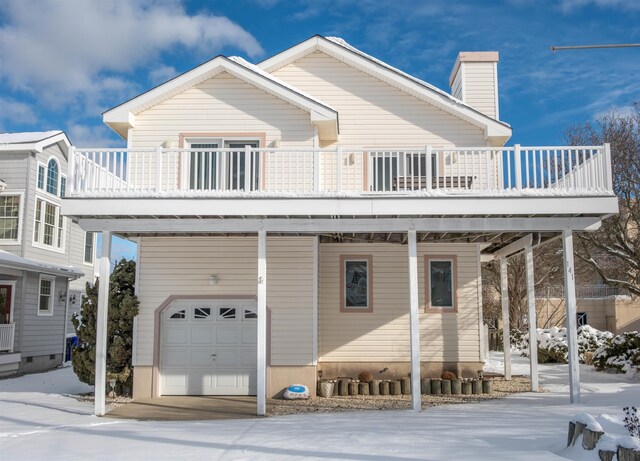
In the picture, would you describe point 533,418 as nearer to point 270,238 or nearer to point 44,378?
point 270,238

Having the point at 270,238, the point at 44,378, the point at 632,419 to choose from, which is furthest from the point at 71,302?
the point at 632,419

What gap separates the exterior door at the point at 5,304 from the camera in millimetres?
→ 19453

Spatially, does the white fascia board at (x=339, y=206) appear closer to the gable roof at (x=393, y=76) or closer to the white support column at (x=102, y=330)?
the white support column at (x=102, y=330)

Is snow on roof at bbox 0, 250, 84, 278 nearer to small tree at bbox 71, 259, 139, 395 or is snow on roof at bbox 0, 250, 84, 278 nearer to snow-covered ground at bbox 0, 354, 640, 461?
small tree at bbox 71, 259, 139, 395

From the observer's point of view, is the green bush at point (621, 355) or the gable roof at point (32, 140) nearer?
the green bush at point (621, 355)

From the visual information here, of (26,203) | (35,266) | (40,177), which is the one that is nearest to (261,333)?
(35,266)

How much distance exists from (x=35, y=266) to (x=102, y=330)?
29.1ft

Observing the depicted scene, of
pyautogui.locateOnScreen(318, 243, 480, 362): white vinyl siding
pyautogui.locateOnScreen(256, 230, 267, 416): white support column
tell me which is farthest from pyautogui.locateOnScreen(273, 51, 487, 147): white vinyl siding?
pyautogui.locateOnScreen(256, 230, 267, 416): white support column

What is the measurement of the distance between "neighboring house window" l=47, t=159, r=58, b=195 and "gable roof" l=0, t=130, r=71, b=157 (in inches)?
31.1

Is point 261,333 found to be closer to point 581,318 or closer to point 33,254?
point 33,254

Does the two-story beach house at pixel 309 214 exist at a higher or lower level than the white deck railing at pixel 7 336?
higher

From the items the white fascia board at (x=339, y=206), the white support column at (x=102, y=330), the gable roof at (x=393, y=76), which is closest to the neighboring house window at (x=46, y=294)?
the white support column at (x=102, y=330)

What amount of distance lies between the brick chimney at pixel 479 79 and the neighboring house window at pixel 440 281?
478cm

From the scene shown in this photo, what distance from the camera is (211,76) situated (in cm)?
1436
